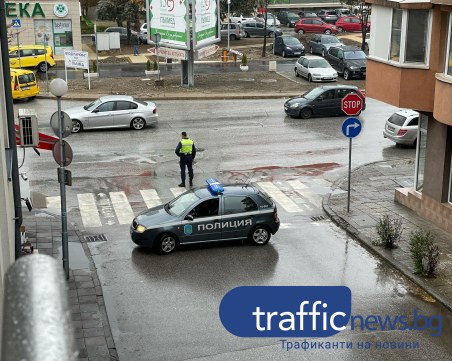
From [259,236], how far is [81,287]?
442 cm

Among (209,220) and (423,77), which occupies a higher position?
(423,77)

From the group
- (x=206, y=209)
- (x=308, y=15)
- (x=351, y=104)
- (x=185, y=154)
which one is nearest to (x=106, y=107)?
(x=185, y=154)

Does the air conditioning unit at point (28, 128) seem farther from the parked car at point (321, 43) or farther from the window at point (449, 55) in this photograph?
the parked car at point (321, 43)

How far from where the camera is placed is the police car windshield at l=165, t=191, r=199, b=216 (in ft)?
51.9

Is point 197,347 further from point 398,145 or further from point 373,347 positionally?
point 398,145

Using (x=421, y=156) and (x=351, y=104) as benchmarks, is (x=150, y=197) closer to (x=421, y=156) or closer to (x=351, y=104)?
(x=351, y=104)

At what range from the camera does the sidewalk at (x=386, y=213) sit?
46.0 feet

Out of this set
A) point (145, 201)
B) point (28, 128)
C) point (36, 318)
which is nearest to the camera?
point (36, 318)

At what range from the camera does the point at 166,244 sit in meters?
15.6

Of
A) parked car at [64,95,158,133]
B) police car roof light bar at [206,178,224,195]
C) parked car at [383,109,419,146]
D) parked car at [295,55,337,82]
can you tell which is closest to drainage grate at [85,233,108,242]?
police car roof light bar at [206,178,224,195]

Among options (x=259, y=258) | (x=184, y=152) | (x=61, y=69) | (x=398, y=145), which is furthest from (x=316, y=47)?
(x=259, y=258)

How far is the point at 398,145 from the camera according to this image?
85.5 ft

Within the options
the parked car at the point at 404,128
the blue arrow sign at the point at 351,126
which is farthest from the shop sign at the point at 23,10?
the blue arrow sign at the point at 351,126

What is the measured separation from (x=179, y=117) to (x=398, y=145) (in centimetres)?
966
